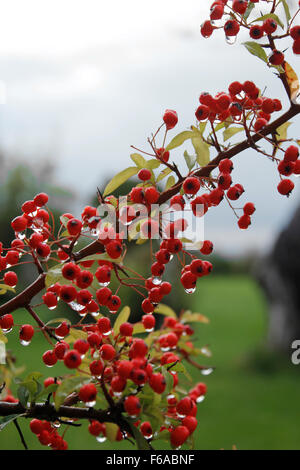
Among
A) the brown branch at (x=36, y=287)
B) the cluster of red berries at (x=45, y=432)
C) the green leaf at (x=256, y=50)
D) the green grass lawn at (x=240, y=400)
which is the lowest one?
the green grass lawn at (x=240, y=400)

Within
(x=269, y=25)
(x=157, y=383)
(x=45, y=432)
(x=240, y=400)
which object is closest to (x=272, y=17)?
(x=269, y=25)

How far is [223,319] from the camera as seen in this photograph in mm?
13164

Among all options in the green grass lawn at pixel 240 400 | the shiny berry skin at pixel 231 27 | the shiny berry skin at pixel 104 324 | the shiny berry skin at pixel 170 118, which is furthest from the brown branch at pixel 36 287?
the green grass lawn at pixel 240 400

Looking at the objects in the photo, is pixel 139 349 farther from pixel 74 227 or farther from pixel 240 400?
pixel 240 400

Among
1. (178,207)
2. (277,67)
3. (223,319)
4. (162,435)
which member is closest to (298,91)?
(277,67)

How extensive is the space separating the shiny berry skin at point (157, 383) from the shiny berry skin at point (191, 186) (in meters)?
0.35

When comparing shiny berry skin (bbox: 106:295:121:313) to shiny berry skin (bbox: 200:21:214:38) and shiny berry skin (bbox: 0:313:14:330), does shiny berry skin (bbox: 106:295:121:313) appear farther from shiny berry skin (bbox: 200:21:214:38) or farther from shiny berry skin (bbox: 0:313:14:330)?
shiny berry skin (bbox: 200:21:214:38)

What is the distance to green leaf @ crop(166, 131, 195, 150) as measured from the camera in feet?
3.58

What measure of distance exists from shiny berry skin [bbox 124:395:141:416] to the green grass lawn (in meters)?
2.34

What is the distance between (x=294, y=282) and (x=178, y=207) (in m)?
6.07

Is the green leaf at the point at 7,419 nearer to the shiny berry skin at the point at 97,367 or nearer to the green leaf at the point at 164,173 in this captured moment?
the shiny berry skin at the point at 97,367

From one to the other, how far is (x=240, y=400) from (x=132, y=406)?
608cm

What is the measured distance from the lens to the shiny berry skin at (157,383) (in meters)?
0.89

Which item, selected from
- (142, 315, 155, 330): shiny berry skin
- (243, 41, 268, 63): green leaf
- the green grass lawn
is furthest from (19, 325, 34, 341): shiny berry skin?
the green grass lawn
